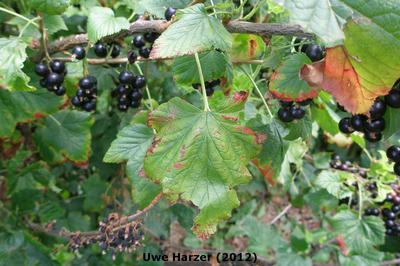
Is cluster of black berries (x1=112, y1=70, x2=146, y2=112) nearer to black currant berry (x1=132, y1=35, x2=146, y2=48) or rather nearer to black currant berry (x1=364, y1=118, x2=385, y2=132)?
black currant berry (x1=132, y1=35, x2=146, y2=48)

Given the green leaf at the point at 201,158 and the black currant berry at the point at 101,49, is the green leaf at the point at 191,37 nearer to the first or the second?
the green leaf at the point at 201,158

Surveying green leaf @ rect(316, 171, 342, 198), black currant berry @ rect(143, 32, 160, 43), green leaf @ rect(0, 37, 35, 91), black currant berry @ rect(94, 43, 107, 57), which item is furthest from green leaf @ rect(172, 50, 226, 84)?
green leaf @ rect(316, 171, 342, 198)

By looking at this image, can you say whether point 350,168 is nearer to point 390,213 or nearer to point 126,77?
point 390,213

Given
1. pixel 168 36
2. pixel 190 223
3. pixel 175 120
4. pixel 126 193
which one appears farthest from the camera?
pixel 126 193

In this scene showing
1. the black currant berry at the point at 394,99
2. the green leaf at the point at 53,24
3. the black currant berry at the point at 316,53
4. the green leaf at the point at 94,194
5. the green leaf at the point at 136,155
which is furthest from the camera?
the green leaf at the point at 94,194

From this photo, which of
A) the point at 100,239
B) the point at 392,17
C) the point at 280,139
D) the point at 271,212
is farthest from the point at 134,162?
the point at 271,212

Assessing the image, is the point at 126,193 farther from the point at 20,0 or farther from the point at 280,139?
the point at 280,139

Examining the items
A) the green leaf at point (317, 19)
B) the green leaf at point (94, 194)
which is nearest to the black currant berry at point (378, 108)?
the green leaf at point (317, 19)

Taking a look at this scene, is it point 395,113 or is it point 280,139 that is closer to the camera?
point 395,113
